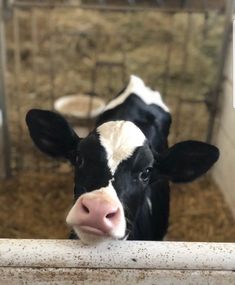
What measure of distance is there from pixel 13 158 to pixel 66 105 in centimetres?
46

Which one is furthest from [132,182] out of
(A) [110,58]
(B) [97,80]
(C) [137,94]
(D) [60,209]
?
(A) [110,58]

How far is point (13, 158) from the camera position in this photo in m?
2.94

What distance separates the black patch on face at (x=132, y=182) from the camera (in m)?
1.43

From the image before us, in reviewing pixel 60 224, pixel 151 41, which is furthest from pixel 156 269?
pixel 151 41

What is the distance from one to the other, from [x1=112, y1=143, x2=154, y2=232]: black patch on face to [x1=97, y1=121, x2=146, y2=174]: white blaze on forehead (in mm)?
17

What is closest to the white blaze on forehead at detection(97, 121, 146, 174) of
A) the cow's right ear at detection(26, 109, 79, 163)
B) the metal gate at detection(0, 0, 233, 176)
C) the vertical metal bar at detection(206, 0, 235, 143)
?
the cow's right ear at detection(26, 109, 79, 163)

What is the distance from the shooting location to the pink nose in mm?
1216

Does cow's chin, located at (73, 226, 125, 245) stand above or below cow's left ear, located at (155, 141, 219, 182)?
below

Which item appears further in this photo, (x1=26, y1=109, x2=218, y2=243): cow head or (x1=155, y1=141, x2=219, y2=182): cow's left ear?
(x1=155, y1=141, x2=219, y2=182): cow's left ear

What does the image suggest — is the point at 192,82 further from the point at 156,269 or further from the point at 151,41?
the point at 156,269

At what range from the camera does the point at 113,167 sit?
1453mm

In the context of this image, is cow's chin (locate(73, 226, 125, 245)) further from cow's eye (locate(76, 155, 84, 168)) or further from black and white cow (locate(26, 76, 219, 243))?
cow's eye (locate(76, 155, 84, 168))

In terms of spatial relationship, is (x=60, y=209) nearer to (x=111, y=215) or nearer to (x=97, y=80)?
(x=111, y=215)

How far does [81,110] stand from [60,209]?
75 centimetres
